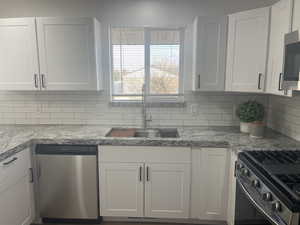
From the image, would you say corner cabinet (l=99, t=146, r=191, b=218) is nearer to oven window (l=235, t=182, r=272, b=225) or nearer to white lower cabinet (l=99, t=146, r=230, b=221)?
white lower cabinet (l=99, t=146, r=230, b=221)

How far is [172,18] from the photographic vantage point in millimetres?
2521

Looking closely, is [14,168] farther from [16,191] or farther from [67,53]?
[67,53]

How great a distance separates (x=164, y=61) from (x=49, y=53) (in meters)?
1.30

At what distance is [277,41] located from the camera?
6.08 feet

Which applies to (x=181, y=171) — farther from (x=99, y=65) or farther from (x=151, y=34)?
(x=151, y=34)

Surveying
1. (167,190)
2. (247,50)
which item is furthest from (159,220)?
(247,50)

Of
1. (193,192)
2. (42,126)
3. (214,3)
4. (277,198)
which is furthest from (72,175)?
(214,3)

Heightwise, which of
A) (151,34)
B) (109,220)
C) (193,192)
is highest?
(151,34)

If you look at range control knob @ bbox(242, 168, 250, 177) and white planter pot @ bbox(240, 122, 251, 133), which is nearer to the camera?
range control knob @ bbox(242, 168, 250, 177)

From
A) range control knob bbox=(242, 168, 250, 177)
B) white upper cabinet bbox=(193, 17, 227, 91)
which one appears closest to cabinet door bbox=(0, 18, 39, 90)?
white upper cabinet bbox=(193, 17, 227, 91)

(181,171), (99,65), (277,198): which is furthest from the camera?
(99,65)

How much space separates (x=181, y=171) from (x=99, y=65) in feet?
4.79

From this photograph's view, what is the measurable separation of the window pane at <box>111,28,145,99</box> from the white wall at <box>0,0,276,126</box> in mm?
105

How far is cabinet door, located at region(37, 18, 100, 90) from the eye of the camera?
7.32ft
